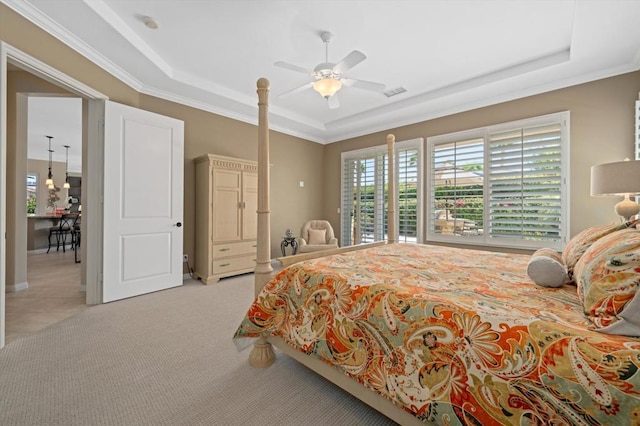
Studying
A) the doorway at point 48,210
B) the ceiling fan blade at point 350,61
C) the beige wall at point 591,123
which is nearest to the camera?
the ceiling fan blade at point 350,61

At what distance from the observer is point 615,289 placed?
3.17ft

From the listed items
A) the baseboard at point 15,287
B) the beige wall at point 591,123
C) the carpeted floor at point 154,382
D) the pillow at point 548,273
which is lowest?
the carpeted floor at point 154,382

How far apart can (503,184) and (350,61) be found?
2.83m

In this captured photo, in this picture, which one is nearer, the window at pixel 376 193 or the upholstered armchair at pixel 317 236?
the window at pixel 376 193

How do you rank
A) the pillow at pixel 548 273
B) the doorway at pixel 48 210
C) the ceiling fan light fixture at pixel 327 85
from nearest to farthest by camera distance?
the pillow at pixel 548 273, the ceiling fan light fixture at pixel 327 85, the doorway at pixel 48 210

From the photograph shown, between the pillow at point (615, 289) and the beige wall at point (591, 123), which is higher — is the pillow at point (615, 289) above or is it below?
below

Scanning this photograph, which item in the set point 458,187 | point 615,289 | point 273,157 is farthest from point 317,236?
point 615,289

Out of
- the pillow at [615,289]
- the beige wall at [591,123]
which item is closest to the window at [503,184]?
the beige wall at [591,123]

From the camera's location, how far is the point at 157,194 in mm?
3561

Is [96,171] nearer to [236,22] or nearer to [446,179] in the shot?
[236,22]

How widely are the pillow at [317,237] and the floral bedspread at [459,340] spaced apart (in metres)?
3.35

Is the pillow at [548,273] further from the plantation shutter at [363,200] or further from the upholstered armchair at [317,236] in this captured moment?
the plantation shutter at [363,200]

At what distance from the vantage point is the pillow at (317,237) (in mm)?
5230

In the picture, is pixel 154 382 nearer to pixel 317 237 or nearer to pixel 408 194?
pixel 317 237
